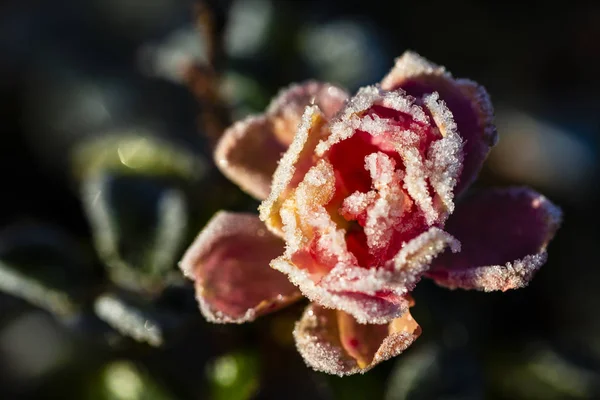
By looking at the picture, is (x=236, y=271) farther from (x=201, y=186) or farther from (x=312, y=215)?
(x=201, y=186)

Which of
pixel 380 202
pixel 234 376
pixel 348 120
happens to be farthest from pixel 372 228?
pixel 234 376

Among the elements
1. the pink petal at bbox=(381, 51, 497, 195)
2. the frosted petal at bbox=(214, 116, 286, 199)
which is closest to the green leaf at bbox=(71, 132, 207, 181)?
the frosted petal at bbox=(214, 116, 286, 199)

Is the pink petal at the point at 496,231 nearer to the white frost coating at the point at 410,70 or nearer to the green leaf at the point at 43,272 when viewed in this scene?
the white frost coating at the point at 410,70

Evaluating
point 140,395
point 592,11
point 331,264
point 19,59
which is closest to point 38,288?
point 140,395

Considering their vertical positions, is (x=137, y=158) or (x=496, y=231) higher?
(x=496, y=231)

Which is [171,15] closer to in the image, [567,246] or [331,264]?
[567,246]

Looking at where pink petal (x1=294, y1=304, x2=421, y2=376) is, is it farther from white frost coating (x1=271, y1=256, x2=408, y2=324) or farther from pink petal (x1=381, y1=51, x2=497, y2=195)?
pink petal (x1=381, y1=51, x2=497, y2=195)
